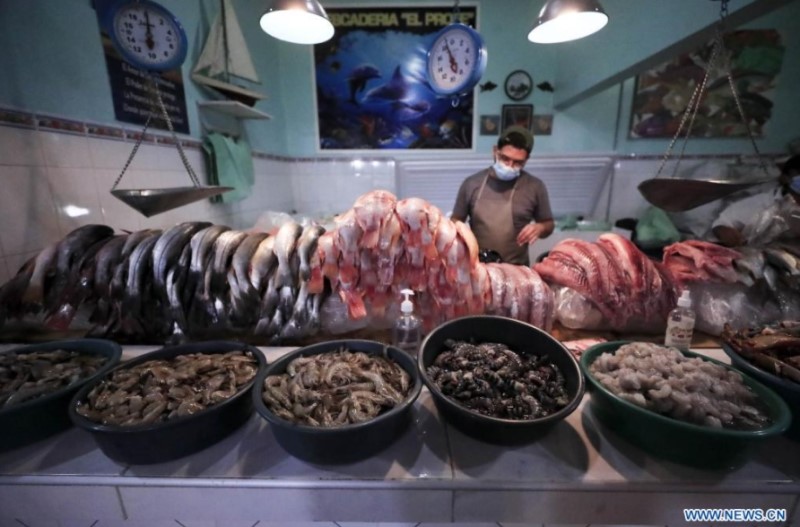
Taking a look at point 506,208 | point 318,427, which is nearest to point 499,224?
point 506,208

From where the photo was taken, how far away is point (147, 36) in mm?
1723

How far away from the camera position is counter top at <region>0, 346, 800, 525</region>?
85cm

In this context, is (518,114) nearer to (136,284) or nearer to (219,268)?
(219,268)

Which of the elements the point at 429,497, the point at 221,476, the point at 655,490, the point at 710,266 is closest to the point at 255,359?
the point at 221,476

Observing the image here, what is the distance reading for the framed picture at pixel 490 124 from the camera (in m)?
4.60

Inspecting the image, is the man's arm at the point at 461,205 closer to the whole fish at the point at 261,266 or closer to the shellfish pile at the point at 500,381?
the whole fish at the point at 261,266

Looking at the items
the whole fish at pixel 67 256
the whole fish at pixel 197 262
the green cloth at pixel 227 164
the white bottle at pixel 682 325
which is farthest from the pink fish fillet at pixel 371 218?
the green cloth at pixel 227 164

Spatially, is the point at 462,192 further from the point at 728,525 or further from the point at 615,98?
the point at 615,98

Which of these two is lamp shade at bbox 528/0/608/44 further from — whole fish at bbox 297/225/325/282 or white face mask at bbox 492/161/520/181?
whole fish at bbox 297/225/325/282

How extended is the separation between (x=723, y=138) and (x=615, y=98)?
4.61ft

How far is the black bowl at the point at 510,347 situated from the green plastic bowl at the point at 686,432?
9 cm

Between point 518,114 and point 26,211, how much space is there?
4895mm

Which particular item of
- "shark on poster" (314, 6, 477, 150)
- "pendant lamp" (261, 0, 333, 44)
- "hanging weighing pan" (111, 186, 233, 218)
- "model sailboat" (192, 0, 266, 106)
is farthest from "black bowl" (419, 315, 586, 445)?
"shark on poster" (314, 6, 477, 150)

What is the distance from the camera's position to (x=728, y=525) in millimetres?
906
